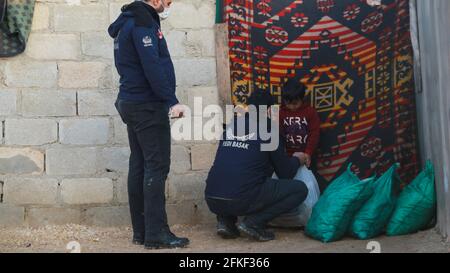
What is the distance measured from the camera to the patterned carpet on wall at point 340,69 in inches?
221

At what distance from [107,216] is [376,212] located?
2127mm

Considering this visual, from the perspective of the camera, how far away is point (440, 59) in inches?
188

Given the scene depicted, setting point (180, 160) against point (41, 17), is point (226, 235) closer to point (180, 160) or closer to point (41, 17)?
point (180, 160)

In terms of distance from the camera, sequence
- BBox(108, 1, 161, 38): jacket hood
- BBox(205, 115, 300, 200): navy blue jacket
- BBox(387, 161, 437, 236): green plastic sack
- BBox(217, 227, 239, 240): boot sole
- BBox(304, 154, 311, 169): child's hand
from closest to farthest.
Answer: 1. BBox(108, 1, 161, 38): jacket hood
2. BBox(387, 161, 437, 236): green plastic sack
3. BBox(205, 115, 300, 200): navy blue jacket
4. BBox(217, 227, 239, 240): boot sole
5. BBox(304, 154, 311, 169): child's hand

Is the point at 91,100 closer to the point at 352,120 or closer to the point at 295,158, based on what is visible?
the point at 295,158

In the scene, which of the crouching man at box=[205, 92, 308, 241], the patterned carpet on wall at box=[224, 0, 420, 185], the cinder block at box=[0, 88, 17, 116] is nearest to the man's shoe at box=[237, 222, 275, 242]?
the crouching man at box=[205, 92, 308, 241]

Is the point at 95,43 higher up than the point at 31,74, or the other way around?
the point at 95,43

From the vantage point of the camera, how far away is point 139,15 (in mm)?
4699

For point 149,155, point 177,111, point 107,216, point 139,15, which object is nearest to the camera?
point 177,111

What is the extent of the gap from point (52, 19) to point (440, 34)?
2.91 metres

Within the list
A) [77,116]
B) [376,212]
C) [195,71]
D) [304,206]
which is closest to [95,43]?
[77,116]

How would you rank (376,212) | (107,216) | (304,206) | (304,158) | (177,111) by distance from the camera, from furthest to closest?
(107,216) → (304,158) → (304,206) → (376,212) → (177,111)

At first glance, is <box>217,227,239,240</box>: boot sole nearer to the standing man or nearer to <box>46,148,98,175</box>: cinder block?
the standing man

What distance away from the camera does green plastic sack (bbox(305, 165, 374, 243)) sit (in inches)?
197
